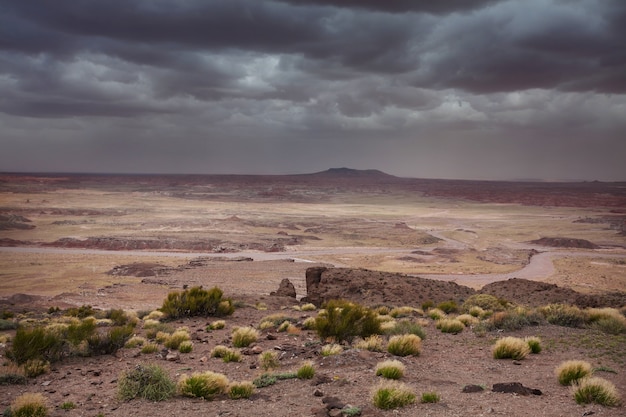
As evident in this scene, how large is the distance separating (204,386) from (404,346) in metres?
4.77

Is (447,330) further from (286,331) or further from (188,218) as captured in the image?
(188,218)

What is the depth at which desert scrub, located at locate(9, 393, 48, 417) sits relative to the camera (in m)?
7.06

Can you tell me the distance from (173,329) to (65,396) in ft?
22.2

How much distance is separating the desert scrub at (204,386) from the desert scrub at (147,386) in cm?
28

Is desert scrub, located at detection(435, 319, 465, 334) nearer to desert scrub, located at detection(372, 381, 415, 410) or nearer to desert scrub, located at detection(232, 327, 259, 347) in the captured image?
desert scrub, located at detection(232, 327, 259, 347)

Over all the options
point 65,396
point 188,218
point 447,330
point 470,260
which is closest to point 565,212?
point 470,260

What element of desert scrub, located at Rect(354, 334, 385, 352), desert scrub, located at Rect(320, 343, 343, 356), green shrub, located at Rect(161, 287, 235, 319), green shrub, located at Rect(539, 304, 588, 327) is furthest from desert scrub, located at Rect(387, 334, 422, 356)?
green shrub, located at Rect(161, 287, 235, 319)

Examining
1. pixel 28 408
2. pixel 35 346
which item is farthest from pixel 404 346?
pixel 35 346

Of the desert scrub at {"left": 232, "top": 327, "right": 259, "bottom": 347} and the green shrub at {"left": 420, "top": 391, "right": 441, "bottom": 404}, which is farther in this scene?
the desert scrub at {"left": 232, "top": 327, "right": 259, "bottom": 347}

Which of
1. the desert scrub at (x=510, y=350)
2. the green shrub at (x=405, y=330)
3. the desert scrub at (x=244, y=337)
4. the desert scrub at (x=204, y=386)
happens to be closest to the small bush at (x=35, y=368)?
the desert scrub at (x=204, y=386)

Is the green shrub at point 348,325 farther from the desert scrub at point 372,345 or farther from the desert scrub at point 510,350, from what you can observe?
the desert scrub at point 510,350

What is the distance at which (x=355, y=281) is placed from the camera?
84.0ft

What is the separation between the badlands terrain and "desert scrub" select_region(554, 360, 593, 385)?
288 mm

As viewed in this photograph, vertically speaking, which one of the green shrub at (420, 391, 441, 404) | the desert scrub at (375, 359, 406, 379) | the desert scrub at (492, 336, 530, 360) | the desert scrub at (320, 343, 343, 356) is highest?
the green shrub at (420, 391, 441, 404)
